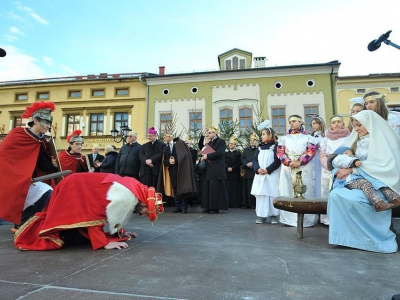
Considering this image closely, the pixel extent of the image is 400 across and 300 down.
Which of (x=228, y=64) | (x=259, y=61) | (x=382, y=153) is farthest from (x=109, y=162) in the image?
(x=259, y=61)

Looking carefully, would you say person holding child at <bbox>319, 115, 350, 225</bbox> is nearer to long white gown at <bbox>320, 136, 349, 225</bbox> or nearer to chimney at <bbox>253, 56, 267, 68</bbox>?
long white gown at <bbox>320, 136, 349, 225</bbox>

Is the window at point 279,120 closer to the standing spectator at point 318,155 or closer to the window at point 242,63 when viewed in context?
the window at point 242,63

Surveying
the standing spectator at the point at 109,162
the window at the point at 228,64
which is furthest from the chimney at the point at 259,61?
the standing spectator at the point at 109,162

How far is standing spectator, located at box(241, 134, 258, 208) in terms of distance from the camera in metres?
8.55

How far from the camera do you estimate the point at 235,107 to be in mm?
22266

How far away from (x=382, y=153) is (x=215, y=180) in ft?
13.0

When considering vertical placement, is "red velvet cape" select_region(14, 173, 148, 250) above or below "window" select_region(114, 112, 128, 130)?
below

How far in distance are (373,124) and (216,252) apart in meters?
2.43

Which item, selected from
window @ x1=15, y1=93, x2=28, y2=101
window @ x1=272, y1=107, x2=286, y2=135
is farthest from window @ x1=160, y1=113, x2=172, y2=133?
window @ x1=15, y1=93, x2=28, y2=101

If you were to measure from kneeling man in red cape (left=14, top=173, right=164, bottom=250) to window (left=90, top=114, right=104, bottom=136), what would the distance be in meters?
21.9

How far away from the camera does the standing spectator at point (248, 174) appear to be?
8547 mm

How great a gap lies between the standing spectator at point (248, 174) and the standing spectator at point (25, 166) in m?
5.39

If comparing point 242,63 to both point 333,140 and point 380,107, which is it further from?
point 380,107

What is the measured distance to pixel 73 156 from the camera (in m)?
5.48
